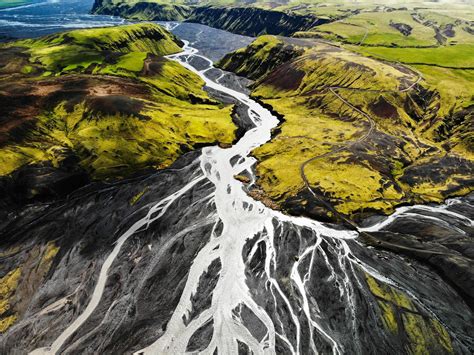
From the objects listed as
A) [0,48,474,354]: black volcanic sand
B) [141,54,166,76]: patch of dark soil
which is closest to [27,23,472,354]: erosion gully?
[0,48,474,354]: black volcanic sand

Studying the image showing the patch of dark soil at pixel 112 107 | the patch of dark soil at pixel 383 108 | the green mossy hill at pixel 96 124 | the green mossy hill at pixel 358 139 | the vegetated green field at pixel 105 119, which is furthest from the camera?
the patch of dark soil at pixel 383 108

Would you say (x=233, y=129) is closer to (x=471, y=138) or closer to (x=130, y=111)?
(x=130, y=111)

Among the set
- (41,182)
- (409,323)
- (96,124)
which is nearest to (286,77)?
(96,124)

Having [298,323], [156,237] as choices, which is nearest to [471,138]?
[298,323]

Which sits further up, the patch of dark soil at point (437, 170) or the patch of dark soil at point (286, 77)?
the patch of dark soil at point (437, 170)

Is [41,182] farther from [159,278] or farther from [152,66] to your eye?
[152,66]

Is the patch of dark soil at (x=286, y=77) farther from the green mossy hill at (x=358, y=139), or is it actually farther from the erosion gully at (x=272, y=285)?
the erosion gully at (x=272, y=285)

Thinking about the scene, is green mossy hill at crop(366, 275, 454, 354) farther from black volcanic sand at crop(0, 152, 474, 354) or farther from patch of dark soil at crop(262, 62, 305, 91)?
patch of dark soil at crop(262, 62, 305, 91)

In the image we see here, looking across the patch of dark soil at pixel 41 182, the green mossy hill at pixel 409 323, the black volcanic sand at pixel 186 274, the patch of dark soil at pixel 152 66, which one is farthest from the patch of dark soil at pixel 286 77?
the green mossy hill at pixel 409 323
